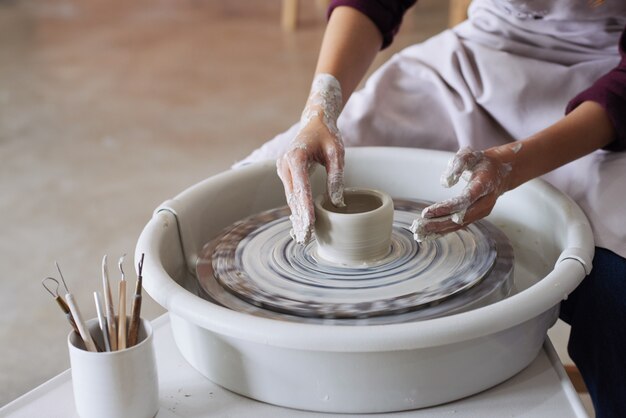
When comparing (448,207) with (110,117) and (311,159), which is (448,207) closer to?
(311,159)

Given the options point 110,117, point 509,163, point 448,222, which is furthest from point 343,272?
point 110,117

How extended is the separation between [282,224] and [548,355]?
458mm

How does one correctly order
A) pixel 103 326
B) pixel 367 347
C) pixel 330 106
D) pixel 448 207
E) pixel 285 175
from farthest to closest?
pixel 330 106
pixel 285 175
pixel 448 207
pixel 103 326
pixel 367 347

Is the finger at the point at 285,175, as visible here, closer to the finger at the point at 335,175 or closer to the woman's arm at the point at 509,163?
the finger at the point at 335,175

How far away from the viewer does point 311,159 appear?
1.29 m

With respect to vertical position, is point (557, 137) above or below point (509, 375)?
above

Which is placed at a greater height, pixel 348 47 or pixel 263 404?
pixel 348 47

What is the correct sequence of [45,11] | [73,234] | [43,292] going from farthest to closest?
[45,11]
[73,234]
[43,292]

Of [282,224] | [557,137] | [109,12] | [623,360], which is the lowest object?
[109,12]

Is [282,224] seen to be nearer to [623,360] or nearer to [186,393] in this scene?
[186,393]

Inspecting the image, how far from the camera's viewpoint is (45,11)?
517 centimetres

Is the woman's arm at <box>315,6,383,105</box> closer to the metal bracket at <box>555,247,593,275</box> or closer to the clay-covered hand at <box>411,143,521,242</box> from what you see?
A: the clay-covered hand at <box>411,143,521,242</box>

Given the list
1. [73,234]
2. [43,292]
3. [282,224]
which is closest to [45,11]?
[73,234]

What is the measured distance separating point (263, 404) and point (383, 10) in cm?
88
